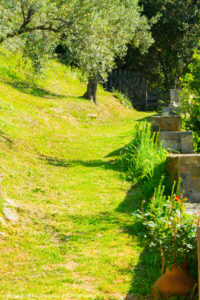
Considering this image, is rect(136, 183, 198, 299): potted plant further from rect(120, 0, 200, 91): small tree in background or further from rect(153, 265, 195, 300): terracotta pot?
rect(120, 0, 200, 91): small tree in background

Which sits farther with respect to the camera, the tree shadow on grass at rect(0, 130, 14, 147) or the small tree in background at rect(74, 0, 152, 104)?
the tree shadow on grass at rect(0, 130, 14, 147)

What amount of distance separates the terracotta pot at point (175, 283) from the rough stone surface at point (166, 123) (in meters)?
6.79

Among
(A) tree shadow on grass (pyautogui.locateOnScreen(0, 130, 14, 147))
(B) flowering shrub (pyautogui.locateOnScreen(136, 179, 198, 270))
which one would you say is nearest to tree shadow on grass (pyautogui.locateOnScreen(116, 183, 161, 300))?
(B) flowering shrub (pyautogui.locateOnScreen(136, 179, 198, 270))

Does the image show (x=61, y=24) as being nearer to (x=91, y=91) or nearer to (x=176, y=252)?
(x=176, y=252)

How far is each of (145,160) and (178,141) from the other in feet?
A: 3.04

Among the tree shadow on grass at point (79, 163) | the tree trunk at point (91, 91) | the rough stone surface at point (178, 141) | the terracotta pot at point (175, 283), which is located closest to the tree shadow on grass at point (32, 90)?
the tree trunk at point (91, 91)

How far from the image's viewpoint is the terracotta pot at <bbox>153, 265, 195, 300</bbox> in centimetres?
501

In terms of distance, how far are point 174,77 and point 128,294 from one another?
29.1 m

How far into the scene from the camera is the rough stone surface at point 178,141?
9898mm

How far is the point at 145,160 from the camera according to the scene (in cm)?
1074

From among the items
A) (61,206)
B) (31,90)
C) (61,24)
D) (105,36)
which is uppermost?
(105,36)

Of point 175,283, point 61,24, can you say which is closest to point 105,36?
point 61,24

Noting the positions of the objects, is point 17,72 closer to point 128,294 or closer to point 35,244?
point 35,244

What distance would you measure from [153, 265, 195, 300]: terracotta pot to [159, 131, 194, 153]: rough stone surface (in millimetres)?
4979
